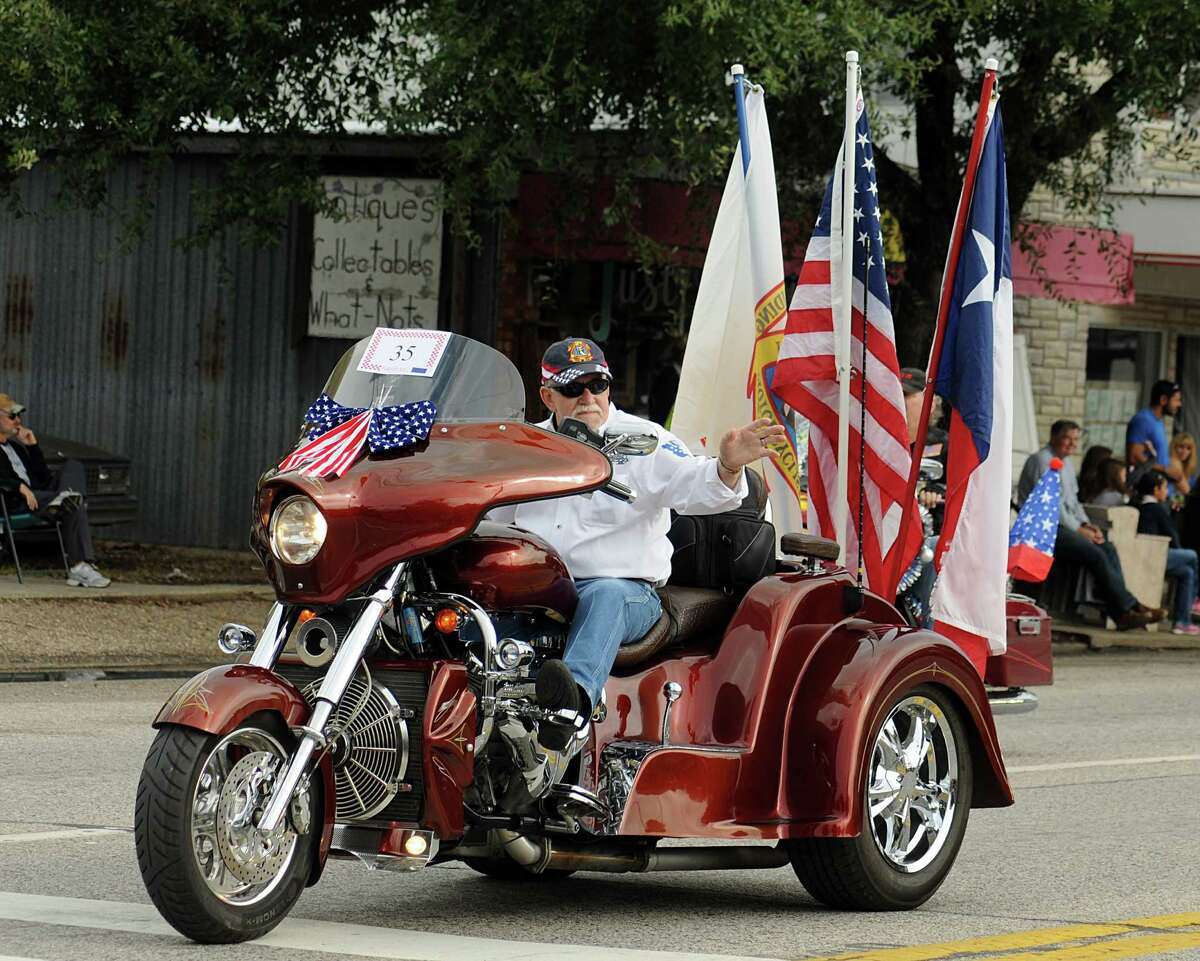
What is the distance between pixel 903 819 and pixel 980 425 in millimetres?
3507

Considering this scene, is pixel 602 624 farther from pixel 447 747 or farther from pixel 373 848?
pixel 373 848

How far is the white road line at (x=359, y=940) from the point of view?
20.3ft

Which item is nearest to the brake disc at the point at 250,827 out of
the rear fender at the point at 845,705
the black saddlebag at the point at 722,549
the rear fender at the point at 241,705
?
the rear fender at the point at 241,705

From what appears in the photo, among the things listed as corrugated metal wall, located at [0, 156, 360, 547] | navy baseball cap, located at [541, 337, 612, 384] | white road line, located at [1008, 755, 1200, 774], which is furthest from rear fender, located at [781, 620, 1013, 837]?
corrugated metal wall, located at [0, 156, 360, 547]

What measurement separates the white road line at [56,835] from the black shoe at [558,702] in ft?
8.81

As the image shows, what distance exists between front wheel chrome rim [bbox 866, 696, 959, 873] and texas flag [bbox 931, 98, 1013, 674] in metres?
2.17

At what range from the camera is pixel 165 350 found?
23.0m

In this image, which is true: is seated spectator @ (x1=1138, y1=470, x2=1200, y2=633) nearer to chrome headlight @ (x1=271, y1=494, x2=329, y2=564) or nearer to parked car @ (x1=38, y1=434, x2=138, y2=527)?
parked car @ (x1=38, y1=434, x2=138, y2=527)

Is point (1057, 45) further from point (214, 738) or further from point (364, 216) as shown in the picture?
point (214, 738)

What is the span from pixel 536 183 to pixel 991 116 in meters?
9.98

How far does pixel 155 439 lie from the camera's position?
22.9 m

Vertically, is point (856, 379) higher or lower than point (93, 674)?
higher

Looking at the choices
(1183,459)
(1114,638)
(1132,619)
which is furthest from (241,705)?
(1183,459)

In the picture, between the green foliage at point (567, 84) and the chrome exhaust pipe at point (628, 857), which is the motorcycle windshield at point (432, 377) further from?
the green foliage at point (567, 84)
